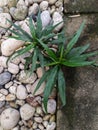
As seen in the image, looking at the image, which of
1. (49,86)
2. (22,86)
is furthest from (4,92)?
(49,86)

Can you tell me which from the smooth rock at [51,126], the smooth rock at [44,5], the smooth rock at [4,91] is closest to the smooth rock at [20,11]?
the smooth rock at [44,5]

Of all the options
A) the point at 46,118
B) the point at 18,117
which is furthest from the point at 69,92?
the point at 18,117

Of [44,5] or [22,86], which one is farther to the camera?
[44,5]

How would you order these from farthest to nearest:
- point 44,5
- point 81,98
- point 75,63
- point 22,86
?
point 44,5 < point 22,86 < point 81,98 < point 75,63

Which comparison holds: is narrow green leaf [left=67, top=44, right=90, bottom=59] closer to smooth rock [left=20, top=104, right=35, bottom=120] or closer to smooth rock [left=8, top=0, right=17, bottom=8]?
smooth rock [left=20, top=104, right=35, bottom=120]

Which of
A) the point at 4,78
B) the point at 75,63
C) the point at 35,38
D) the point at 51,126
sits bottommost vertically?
the point at 51,126

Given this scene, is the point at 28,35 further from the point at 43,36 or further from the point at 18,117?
the point at 18,117

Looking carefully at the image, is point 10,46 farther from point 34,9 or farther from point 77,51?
point 77,51
